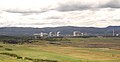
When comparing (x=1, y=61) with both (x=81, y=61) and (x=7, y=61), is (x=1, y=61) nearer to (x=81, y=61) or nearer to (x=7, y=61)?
(x=7, y=61)

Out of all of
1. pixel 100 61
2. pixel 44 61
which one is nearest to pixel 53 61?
pixel 44 61

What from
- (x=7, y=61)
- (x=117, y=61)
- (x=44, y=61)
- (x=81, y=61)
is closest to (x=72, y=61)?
(x=81, y=61)

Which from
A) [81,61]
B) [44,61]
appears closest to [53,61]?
[44,61]

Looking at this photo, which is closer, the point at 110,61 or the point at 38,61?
the point at 38,61

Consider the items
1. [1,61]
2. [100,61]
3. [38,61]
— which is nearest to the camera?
[1,61]

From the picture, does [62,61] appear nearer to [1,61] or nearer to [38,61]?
[38,61]

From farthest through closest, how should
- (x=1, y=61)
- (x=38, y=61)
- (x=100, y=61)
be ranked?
(x=100, y=61) → (x=38, y=61) → (x=1, y=61)

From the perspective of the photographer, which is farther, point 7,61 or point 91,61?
point 91,61

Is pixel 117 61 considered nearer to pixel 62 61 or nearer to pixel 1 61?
pixel 62 61
